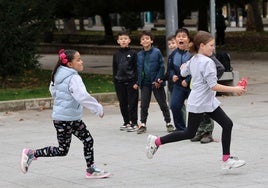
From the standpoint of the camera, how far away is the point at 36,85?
18906 millimetres

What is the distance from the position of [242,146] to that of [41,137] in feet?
10.9

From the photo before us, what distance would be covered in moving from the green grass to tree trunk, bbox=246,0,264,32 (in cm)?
2372

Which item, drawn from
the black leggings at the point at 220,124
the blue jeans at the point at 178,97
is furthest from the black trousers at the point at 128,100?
the black leggings at the point at 220,124

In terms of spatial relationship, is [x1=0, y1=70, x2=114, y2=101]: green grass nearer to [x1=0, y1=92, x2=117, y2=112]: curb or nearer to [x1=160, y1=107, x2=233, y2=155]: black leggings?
[x1=0, y1=92, x2=117, y2=112]: curb

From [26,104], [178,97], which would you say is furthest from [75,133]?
[26,104]

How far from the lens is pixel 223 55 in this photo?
16.5 metres

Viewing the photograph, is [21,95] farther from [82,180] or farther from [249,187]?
[249,187]

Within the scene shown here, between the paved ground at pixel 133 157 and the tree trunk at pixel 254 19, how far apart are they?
1211 inches

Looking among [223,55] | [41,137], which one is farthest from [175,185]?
[223,55]

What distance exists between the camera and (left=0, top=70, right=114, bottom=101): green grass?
645 inches

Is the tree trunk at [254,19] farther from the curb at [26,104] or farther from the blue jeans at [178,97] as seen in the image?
the blue jeans at [178,97]

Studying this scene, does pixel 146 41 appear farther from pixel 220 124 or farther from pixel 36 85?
pixel 36 85

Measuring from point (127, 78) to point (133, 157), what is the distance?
263cm

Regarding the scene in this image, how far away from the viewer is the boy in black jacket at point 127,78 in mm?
11737
